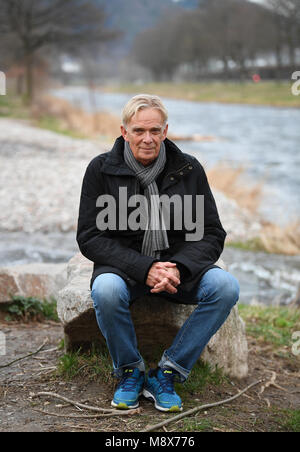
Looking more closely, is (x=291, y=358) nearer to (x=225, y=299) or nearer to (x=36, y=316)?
(x=225, y=299)

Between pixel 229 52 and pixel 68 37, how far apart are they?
4200 centimetres

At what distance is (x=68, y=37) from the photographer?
29.4 meters

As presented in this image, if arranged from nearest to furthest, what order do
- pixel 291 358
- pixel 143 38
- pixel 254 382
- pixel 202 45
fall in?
pixel 254 382 < pixel 291 358 < pixel 202 45 < pixel 143 38

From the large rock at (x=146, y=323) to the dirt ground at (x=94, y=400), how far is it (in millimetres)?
198

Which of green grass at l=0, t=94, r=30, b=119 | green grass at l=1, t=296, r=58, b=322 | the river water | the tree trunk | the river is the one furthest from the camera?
the tree trunk

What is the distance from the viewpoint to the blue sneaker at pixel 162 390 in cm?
307

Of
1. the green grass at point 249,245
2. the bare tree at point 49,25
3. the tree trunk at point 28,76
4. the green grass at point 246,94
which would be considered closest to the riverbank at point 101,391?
the green grass at point 249,245

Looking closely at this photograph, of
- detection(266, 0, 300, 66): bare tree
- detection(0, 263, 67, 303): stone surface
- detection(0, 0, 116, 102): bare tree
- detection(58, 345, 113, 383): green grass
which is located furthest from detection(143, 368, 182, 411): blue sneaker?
detection(266, 0, 300, 66): bare tree

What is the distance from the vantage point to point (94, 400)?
3.20 metres

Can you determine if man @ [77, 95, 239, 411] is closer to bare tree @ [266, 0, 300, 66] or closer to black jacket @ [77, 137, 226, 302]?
black jacket @ [77, 137, 226, 302]

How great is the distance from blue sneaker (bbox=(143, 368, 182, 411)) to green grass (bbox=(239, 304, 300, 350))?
6.15ft

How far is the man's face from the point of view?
3232 mm

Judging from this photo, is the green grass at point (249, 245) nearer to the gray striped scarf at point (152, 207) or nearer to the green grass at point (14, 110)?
the gray striped scarf at point (152, 207)

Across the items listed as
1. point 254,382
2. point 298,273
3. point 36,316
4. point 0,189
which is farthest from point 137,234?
point 0,189
